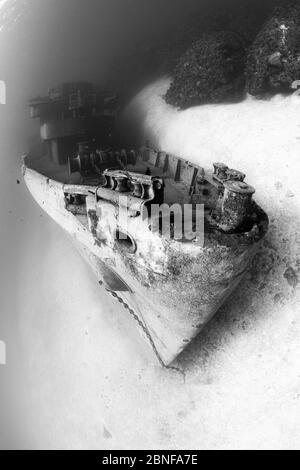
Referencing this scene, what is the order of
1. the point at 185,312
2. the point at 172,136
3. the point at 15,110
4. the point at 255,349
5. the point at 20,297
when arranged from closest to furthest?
1. the point at 185,312
2. the point at 255,349
3. the point at 172,136
4. the point at 20,297
5. the point at 15,110

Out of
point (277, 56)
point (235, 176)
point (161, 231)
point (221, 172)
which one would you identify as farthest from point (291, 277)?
point (277, 56)

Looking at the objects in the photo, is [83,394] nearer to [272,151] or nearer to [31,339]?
[31,339]

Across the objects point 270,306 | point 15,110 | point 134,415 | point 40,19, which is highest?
point 40,19

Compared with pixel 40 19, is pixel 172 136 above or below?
below

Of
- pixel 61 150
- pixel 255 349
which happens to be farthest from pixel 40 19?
pixel 255 349

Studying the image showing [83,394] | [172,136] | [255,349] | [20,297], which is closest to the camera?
[255,349]

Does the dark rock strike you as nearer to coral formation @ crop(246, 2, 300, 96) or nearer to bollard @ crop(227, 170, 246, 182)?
bollard @ crop(227, 170, 246, 182)

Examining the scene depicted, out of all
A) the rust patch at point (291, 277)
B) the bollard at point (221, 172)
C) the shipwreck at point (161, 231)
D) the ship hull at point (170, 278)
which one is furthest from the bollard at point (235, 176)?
the rust patch at point (291, 277)

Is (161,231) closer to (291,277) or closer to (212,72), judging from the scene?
→ (291,277)

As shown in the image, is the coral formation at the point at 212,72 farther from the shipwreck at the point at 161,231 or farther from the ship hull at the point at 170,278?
the ship hull at the point at 170,278
